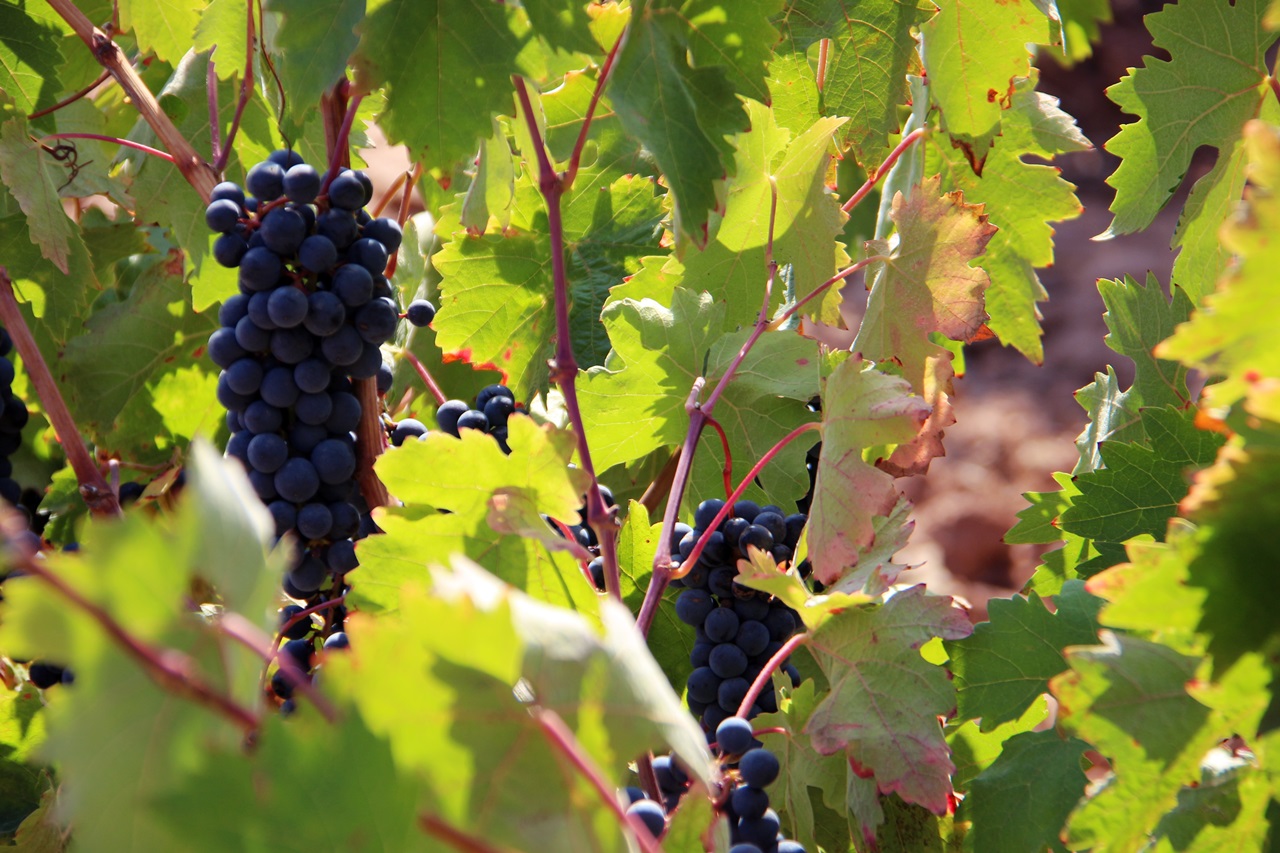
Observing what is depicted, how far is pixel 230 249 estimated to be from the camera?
2.05 feet

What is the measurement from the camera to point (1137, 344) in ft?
2.59

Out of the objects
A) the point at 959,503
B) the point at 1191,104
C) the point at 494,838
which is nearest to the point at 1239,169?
the point at 1191,104

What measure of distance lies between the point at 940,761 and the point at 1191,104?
1.82ft

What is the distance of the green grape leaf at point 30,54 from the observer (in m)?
0.81

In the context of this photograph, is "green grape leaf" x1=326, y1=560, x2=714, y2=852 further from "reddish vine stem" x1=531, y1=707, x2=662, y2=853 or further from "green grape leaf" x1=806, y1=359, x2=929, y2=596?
"green grape leaf" x1=806, y1=359, x2=929, y2=596

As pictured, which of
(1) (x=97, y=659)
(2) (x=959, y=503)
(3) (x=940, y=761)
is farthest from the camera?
(2) (x=959, y=503)

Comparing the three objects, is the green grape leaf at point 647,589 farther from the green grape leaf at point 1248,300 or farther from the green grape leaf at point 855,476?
the green grape leaf at point 1248,300

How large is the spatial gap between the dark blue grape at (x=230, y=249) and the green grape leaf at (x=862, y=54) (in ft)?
1.33

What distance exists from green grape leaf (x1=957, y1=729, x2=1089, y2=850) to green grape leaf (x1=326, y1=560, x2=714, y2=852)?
0.33 meters

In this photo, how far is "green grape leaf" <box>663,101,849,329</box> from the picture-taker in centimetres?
72

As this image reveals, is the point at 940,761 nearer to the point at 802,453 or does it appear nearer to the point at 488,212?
the point at 802,453

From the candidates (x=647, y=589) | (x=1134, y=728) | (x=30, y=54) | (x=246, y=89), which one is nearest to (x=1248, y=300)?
(x=1134, y=728)

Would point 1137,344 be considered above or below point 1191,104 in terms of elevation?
below

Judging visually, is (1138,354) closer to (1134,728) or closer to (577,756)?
(1134,728)
